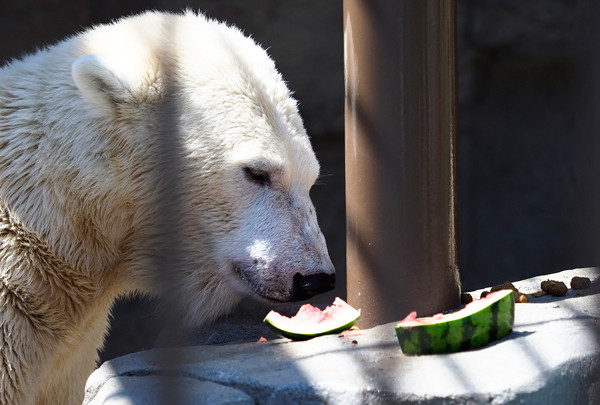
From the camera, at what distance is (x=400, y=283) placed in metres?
2.33

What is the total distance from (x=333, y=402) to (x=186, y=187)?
122cm

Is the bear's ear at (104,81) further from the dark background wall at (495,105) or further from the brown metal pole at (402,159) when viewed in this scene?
the dark background wall at (495,105)

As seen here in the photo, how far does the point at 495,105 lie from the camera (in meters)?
6.04

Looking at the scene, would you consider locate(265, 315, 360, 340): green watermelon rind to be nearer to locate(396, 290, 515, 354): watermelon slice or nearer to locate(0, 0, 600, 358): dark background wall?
locate(396, 290, 515, 354): watermelon slice

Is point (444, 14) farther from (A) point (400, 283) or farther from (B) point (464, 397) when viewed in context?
(B) point (464, 397)

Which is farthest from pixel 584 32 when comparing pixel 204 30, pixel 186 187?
pixel 186 187

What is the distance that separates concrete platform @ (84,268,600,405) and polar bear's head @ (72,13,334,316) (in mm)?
530

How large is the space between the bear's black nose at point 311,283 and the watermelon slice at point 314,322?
129 millimetres

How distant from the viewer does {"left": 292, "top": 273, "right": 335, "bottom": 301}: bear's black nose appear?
2572 millimetres

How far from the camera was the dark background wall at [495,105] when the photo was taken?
5648 mm

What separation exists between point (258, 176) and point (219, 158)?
0.15 metres

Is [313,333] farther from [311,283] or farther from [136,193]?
[136,193]

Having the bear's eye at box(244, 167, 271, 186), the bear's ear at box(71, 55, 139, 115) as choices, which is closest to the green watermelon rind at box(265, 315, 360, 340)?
the bear's eye at box(244, 167, 271, 186)

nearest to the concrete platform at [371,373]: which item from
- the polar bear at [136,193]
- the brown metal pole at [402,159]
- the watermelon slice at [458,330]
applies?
the watermelon slice at [458,330]
